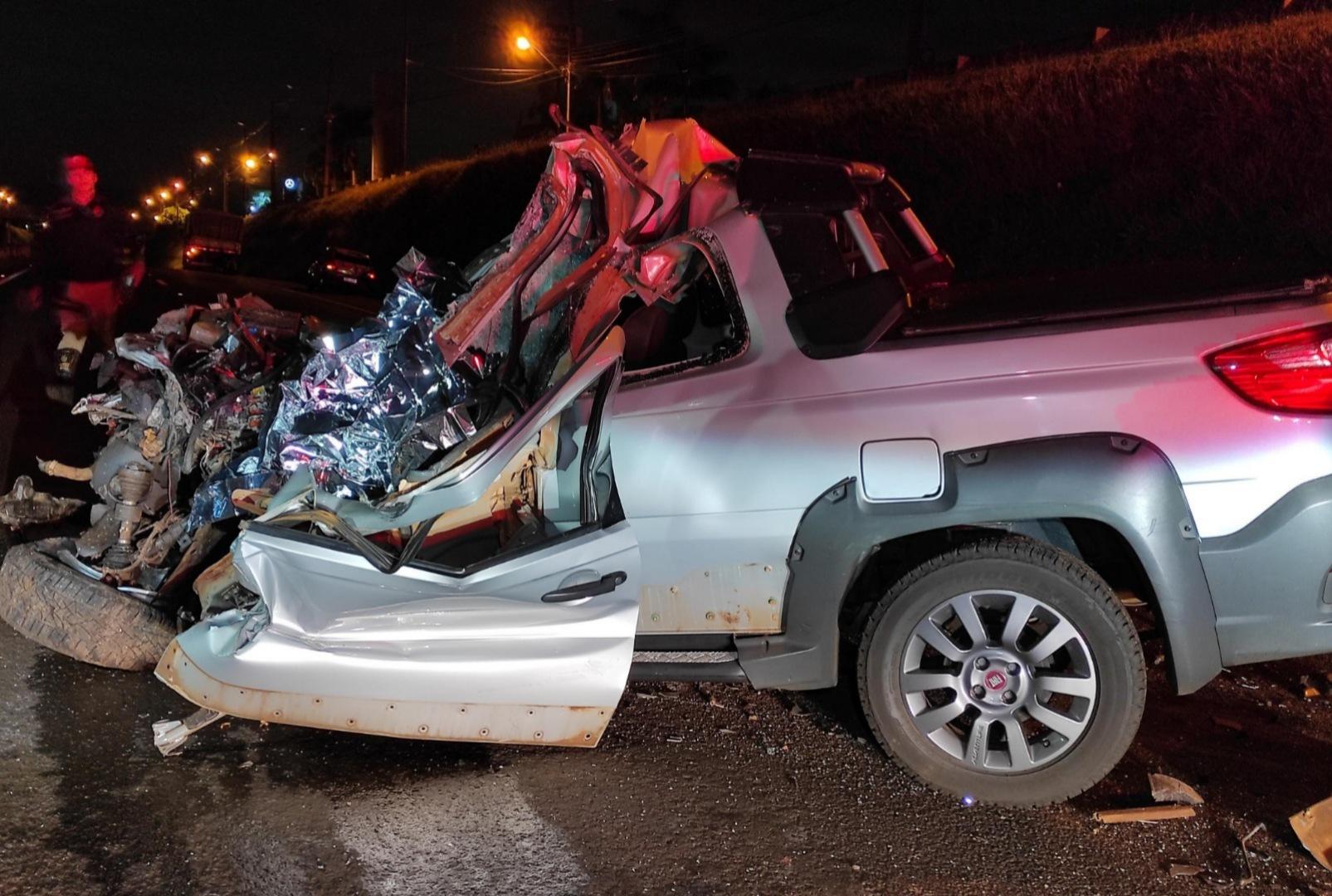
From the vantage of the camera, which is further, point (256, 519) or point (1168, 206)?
point (1168, 206)

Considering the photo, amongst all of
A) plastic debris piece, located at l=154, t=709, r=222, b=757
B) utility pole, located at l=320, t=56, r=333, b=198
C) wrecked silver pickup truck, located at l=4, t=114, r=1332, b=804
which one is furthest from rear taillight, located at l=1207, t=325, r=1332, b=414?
utility pole, located at l=320, t=56, r=333, b=198

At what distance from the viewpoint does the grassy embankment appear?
Answer: 11.3 m

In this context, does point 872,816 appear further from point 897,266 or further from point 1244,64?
point 1244,64

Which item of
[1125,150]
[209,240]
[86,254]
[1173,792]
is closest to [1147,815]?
[1173,792]

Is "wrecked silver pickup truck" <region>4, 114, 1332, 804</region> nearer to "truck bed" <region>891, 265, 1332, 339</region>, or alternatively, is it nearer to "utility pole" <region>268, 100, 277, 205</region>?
"truck bed" <region>891, 265, 1332, 339</region>

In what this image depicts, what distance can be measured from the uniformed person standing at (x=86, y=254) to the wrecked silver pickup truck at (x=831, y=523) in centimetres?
882

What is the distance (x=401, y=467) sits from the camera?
3.71m

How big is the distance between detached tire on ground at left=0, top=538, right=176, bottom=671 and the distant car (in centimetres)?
2466

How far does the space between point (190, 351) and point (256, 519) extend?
6.05ft

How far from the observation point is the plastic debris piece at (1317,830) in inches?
114

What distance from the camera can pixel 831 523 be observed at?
318 centimetres

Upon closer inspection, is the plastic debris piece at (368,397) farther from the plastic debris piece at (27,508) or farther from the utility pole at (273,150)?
the utility pole at (273,150)

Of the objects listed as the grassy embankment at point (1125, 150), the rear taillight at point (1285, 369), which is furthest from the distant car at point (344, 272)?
the rear taillight at point (1285, 369)

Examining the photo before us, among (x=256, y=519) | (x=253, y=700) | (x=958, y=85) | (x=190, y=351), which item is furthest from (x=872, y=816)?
(x=958, y=85)
